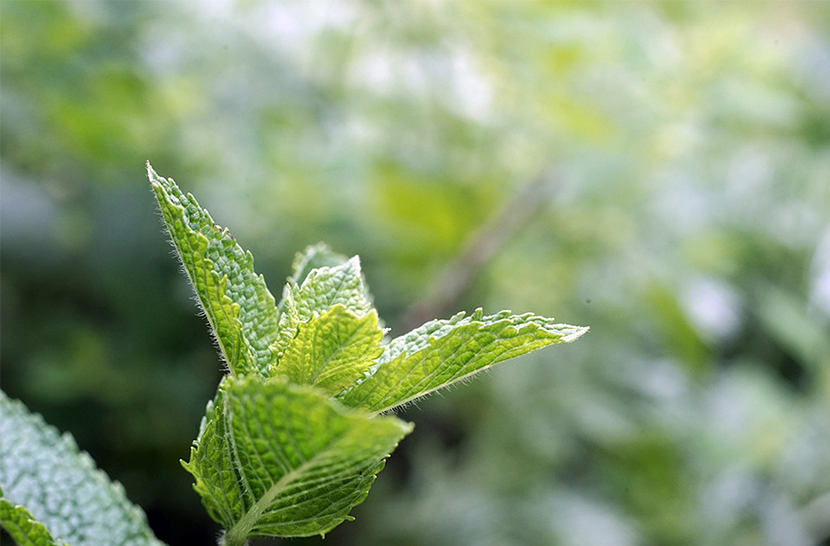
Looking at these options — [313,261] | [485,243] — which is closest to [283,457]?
[313,261]

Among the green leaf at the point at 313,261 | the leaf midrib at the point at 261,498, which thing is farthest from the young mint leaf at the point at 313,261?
the leaf midrib at the point at 261,498

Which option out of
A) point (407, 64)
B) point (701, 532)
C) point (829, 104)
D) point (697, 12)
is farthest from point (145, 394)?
point (829, 104)

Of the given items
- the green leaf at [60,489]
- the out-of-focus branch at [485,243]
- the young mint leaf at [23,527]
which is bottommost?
the young mint leaf at [23,527]

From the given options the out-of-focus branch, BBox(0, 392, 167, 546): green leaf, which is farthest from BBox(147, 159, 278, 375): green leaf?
the out-of-focus branch

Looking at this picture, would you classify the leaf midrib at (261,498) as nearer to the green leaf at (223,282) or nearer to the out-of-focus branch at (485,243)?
the green leaf at (223,282)

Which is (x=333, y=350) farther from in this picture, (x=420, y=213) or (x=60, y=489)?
(x=420, y=213)

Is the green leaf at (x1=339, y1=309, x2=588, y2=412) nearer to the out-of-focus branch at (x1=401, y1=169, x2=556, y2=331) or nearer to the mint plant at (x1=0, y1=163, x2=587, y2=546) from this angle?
the mint plant at (x1=0, y1=163, x2=587, y2=546)

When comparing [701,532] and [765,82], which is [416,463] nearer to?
[701,532]
